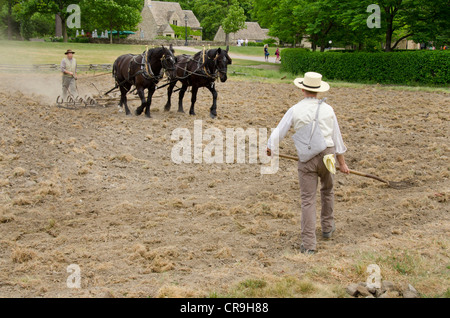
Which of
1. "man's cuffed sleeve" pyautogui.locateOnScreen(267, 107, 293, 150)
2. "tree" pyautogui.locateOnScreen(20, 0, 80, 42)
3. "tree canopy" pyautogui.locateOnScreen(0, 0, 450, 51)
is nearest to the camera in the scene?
"man's cuffed sleeve" pyautogui.locateOnScreen(267, 107, 293, 150)

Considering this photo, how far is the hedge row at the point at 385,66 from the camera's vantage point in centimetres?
2305

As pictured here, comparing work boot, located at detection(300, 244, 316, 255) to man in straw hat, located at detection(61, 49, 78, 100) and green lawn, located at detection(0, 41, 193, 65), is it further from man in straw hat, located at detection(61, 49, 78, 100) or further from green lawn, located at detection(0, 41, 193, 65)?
green lawn, located at detection(0, 41, 193, 65)

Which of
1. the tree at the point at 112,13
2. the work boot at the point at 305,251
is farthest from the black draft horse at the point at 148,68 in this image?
the tree at the point at 112,13

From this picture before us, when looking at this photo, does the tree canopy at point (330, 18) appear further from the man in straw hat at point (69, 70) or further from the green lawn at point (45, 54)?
the man in straw hat at point (69, 70)

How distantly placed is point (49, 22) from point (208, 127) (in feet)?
185

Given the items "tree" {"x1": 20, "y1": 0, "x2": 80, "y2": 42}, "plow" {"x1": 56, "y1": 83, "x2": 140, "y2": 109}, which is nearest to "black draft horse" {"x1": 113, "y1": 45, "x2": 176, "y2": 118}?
"plow" {"x1": 56, "y1": 83, "x2": 140, "y2": 109}

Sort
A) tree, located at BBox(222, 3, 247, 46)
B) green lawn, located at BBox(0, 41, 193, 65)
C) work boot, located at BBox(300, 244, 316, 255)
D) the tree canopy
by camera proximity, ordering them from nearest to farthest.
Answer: work boot, located at BBox(300, 244, 316, 255) < the tree canopy < green lawn, located at BBox(0, 41, 193, 65) < tree, located at BBox(222, 3, 247, 46)

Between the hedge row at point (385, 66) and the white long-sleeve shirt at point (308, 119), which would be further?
the hedge row at point (385, 66)

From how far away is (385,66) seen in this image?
80.6 ft

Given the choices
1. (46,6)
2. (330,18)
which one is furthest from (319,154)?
(46,6)

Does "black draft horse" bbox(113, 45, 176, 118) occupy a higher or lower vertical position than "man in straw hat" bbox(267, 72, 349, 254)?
higher

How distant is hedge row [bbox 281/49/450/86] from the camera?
907 inches

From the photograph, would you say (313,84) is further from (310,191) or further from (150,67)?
(150,67)

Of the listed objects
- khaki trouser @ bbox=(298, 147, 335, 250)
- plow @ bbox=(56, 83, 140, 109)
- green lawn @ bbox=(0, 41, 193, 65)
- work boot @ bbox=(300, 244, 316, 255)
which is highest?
green lawn @ bbox=(0, 41, 193, 65)
